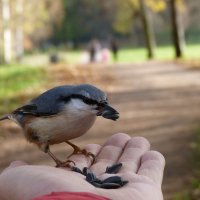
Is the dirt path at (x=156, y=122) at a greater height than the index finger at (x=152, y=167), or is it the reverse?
the index finger at (x=152, y=167)

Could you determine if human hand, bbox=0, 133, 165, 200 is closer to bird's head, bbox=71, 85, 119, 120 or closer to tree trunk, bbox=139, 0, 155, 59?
bird's head, bbox=71, 85, 119, 120

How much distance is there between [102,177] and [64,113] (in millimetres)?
484

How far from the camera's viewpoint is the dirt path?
8.12m

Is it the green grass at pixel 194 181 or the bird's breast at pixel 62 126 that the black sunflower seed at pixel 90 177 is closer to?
the bird's breast at pixel 62 126

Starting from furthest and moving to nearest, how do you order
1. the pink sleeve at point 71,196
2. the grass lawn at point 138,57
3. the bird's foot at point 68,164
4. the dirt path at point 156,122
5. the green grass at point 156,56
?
1. the green grass at point 156,56
2. the grass lawn at point 138,57
3. the dirt path at point 156,122
4. the bird's foot at point 68,164
5. the pink sleeve at point 71,196

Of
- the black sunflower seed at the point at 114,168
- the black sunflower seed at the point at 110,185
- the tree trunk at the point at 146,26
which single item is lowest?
the tree trunk at the point at 146,26

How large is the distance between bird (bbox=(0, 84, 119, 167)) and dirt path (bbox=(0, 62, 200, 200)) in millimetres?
2856

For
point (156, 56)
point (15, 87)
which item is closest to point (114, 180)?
point (15, 87)

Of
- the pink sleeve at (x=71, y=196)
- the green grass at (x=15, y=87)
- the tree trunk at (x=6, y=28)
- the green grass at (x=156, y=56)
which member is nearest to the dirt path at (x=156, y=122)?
the green grass at (x=15, y=87)

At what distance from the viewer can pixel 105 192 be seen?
130 inches

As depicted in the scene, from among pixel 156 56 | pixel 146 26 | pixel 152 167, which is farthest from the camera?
pixel 156 56

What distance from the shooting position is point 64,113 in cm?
384

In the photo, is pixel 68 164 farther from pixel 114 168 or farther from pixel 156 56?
pixel 156 56

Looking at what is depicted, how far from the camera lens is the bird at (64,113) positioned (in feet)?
12.0
